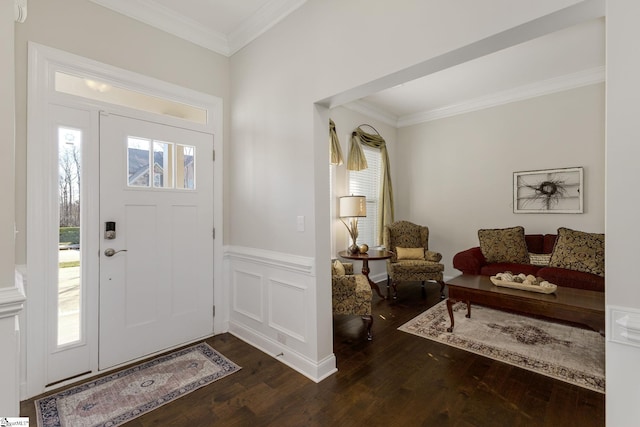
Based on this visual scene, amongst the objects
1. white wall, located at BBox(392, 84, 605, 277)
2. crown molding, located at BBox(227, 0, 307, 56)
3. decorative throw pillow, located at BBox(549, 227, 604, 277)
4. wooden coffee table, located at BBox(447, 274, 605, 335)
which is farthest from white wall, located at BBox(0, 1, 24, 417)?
white wall, located at BBox(392, 84, 605, 277)

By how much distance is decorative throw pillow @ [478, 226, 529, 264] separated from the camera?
4043 mm

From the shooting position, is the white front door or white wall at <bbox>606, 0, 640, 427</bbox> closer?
white wall at <bbox>606, 0, 640, 427</bbox>

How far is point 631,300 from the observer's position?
3.81 feet

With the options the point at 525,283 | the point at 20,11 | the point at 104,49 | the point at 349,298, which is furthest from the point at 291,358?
the point at 104,49

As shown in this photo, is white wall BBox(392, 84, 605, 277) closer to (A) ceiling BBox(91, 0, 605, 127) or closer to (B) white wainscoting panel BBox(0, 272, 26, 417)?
(A) ceiling BBox(91, 0, 605, 127)

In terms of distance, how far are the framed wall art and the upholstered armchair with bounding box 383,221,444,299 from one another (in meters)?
1.44

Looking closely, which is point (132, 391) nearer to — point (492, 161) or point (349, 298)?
point (349, 298)

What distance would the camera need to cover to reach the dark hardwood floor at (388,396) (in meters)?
1.85

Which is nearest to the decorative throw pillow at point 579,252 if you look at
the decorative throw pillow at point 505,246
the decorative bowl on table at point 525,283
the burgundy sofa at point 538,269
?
the burgundy sofa at point 538,269

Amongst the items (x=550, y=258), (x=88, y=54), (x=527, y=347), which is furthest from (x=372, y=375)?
(x=88, y=54)

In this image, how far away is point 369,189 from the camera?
17.0 ft

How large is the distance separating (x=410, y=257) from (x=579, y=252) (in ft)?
6.68

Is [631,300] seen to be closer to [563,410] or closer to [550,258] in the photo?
[563,410]

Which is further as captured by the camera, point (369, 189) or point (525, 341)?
point (369, 189)
